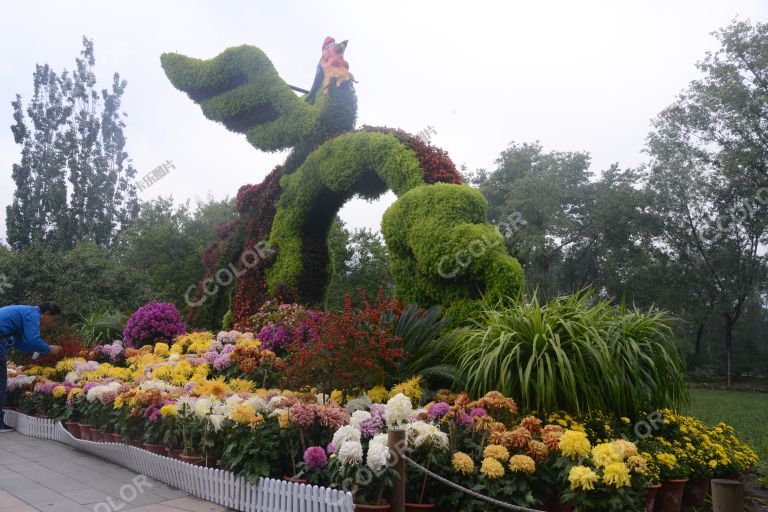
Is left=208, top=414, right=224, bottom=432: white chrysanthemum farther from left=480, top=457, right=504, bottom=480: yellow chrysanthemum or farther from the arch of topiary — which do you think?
the arch of topiary

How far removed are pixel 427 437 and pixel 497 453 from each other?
43 cm

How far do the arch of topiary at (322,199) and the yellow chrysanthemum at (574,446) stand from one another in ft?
10.1

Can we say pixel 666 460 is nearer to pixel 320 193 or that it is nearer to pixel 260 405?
pixel 260 405

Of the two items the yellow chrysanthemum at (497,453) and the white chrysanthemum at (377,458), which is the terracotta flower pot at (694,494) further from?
the white chrysanthemum at (377,458)

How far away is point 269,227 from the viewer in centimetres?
929

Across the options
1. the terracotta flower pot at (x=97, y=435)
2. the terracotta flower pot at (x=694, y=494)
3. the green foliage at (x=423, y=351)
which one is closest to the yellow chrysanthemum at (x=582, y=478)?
the terracotta flower pot at (x=694, y=494)

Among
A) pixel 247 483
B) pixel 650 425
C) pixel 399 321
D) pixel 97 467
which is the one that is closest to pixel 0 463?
pixel 97 467

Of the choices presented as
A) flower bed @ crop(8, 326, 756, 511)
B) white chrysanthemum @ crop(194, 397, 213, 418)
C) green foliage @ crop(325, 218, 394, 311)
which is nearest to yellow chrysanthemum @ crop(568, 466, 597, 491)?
flower bed @ crop(8, 326, 756, 511)

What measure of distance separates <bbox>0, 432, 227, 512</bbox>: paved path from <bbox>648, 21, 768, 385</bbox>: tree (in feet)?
61.2

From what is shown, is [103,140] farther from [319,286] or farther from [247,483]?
[247,483]

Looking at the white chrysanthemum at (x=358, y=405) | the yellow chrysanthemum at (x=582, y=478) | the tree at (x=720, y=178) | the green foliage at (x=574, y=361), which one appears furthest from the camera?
the tree at (x=720, y=178)

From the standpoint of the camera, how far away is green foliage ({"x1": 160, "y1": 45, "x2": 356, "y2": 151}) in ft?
29.6

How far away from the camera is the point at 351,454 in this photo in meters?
3.14

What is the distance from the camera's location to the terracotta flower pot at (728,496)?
77.0 inches
